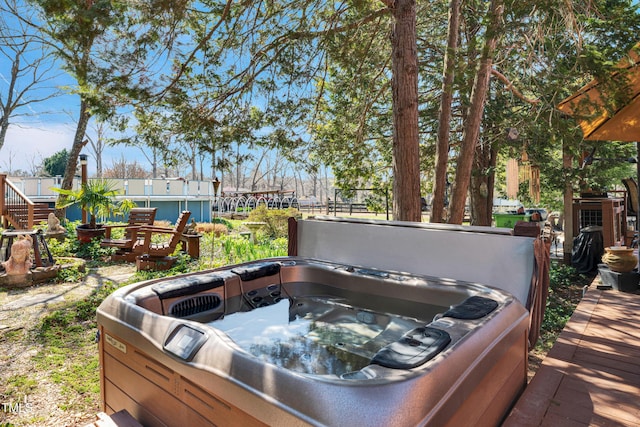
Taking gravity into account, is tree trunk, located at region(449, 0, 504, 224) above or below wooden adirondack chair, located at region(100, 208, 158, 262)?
above

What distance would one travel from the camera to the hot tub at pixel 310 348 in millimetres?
990

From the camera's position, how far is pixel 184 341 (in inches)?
53.0

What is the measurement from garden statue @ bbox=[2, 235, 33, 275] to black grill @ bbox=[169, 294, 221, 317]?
356 centimetres

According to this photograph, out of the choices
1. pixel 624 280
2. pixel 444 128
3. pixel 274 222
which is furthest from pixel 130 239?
pixel 624 280

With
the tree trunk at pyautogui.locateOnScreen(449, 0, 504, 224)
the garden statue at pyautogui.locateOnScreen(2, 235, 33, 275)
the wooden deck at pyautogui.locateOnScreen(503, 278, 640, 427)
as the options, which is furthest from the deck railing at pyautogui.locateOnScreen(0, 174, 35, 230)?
the wooden deck at pyautogui.locateOnScreen(503, 278, 640, 427)

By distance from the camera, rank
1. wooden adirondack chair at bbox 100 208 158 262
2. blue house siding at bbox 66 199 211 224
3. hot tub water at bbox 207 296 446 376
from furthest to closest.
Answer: blue house siding at bbox 66 199 211 224 → wooden adirondack chair at bbox 100 208 158 262 → hot tub water at bbox 207 296 446 376

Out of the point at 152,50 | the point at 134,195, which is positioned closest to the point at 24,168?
the point at 134,195

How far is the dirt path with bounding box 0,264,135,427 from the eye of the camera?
2074mm

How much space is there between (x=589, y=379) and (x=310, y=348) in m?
1.32

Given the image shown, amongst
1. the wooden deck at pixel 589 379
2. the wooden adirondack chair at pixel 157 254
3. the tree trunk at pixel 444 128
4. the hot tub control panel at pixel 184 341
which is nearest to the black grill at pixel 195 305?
the hot tub control panel at pixel 184 341

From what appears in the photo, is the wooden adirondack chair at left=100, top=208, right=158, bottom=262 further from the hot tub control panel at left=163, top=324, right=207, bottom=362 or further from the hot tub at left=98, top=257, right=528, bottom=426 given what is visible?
the hot tub control panel at left=163, top=324, right=207, bottom=362

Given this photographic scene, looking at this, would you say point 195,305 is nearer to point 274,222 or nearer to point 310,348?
point 310,348

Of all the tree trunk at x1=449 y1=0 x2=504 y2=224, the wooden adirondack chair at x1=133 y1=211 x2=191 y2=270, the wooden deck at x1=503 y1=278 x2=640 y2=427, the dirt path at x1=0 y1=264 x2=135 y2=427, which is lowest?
the dirt path at x1=0 y1=264 x2=135 y2=427

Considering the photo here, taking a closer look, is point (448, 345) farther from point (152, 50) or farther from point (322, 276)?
point (152, 50)
